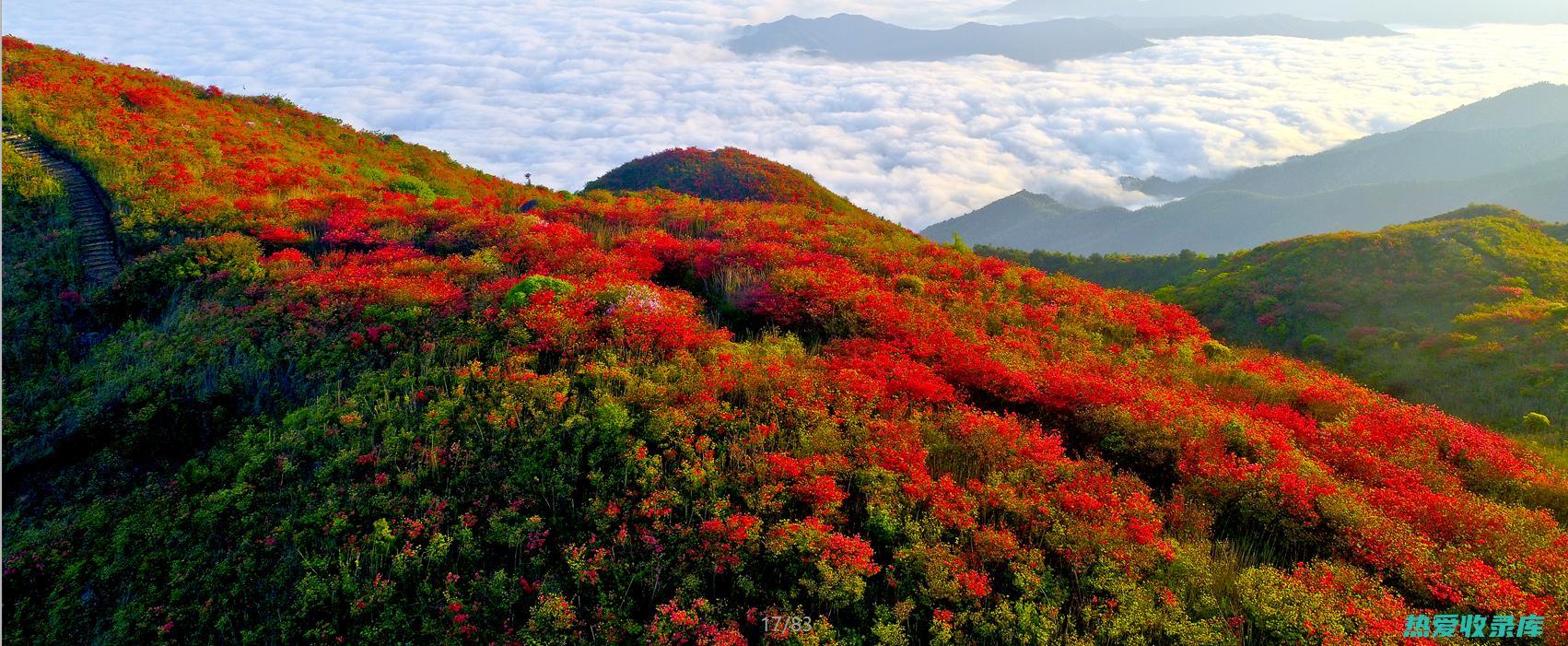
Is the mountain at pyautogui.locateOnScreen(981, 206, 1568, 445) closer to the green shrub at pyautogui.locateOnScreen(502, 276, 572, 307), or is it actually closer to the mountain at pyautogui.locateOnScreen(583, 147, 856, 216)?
the green shrub at pyautogui.locateOnScreen(502, 276, 572, 307)

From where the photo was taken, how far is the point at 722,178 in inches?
1876

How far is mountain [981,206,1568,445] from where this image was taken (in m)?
17.2

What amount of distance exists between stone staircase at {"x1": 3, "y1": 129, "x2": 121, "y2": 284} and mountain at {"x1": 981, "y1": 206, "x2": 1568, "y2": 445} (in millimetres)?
34511

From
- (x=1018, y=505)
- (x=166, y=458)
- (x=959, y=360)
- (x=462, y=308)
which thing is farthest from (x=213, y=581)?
(x=959, y=360)

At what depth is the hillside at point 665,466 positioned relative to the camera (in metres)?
7.27

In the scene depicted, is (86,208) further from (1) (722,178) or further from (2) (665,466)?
(1) (722,178)

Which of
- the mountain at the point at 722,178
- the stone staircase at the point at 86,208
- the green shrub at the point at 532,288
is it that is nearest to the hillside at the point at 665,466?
the green shrub at the point at 532,288

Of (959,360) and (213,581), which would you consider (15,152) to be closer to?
(213,581)

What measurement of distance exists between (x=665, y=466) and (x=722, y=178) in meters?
41.0

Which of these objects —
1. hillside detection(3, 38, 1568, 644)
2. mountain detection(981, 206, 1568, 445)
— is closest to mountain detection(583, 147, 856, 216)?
mountain detection(981, 206, 1568, 445)

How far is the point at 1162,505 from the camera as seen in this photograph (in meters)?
9.43

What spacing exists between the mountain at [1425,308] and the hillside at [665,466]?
16.7 ft

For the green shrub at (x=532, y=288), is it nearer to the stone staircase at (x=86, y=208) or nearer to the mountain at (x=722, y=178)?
the stone staircase at (x=86, y=208)

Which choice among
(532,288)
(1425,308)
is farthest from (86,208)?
(1425,308)
